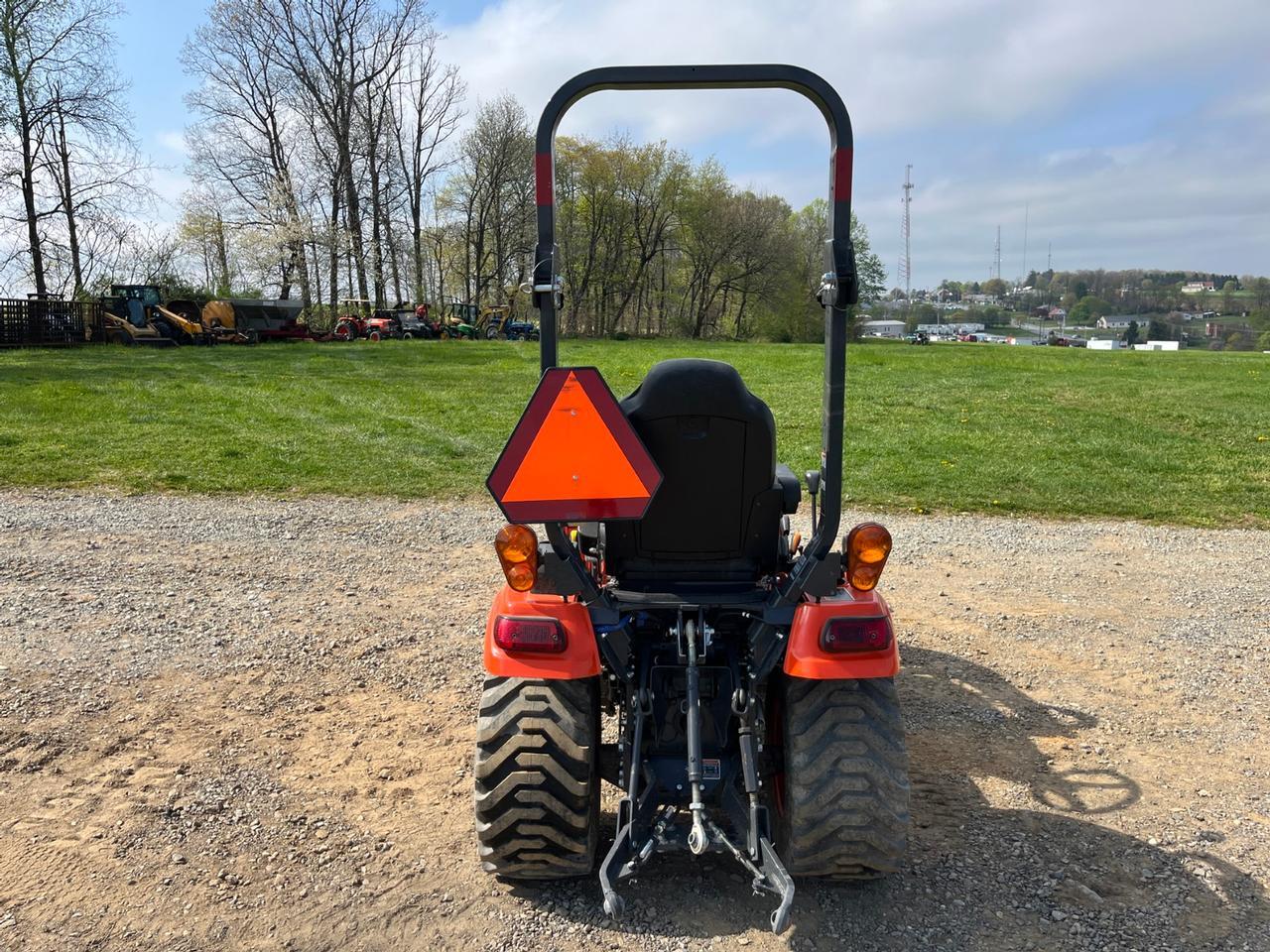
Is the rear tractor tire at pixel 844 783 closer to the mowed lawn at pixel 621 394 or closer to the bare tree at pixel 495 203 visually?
the mowed lawn at pixel 621 394

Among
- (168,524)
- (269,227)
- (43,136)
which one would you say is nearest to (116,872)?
(168,524)

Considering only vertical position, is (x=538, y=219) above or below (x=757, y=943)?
above

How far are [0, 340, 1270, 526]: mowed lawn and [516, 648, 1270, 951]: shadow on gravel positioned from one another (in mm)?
6150

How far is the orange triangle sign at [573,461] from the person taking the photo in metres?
2.67

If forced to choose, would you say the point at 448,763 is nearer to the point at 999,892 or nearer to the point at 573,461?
the point at 573,461

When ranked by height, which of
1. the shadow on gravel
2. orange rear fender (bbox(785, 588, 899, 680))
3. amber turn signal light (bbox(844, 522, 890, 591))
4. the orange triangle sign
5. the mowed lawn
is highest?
the orange triangle sign

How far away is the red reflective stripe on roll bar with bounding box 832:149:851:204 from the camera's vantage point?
9.43ft

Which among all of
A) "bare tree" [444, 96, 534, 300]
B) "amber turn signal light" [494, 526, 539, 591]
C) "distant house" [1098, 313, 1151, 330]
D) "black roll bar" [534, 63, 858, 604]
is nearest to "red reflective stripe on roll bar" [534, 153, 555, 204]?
"black roll bar" [534, 63, 858, 604]

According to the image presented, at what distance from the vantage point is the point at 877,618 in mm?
3008

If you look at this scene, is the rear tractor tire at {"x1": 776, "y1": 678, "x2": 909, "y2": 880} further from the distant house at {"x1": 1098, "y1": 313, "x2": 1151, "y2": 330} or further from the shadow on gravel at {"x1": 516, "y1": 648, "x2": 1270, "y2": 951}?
the distant house at {"x1": 1098, "y1": 313, "x2": 1151, "y2": 330}

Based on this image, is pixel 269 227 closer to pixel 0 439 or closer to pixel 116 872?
pixel 0 439

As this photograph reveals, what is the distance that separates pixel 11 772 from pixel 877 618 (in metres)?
3.66

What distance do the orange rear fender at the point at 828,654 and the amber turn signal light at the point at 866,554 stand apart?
7 cm

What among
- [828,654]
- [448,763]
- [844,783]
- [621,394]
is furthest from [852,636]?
[621,394]
